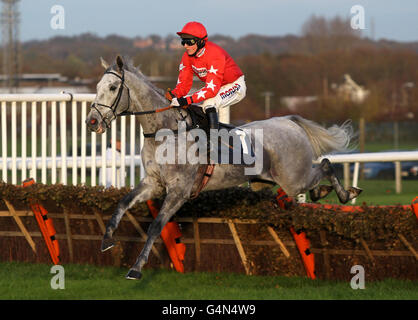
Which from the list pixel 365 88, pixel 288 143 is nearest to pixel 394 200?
pixel 288 143

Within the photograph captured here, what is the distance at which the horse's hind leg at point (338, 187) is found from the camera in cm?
614

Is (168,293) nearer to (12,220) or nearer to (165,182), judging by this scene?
(165,182)

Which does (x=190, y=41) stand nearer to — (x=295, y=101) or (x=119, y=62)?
(x=119, y=62)

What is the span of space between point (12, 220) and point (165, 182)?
1.83 metres

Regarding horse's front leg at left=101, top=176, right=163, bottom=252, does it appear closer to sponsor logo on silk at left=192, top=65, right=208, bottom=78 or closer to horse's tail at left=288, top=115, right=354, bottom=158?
sponsor logo on silk at left=192, top=65, right=208, bottom=78

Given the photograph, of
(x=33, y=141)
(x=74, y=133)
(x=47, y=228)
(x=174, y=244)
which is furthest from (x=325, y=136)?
(x=33, y=141)

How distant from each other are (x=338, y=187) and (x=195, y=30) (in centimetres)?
210

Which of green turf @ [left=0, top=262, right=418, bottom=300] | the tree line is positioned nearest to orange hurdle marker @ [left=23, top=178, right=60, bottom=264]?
green turf @ [left=0, top=262, right=418, bottom=300]

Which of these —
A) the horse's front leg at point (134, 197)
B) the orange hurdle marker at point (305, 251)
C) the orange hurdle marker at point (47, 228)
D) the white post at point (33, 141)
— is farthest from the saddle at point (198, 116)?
the white post at point (33, 141)

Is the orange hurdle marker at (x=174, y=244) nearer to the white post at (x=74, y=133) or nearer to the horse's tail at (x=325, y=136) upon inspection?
the white post at (x=74, y=133)

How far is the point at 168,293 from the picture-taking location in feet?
15.8

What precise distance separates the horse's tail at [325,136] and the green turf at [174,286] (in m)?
1.58

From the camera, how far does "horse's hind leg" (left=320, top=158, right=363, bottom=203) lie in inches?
242

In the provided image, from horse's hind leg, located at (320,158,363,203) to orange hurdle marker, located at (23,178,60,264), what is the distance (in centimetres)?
257
